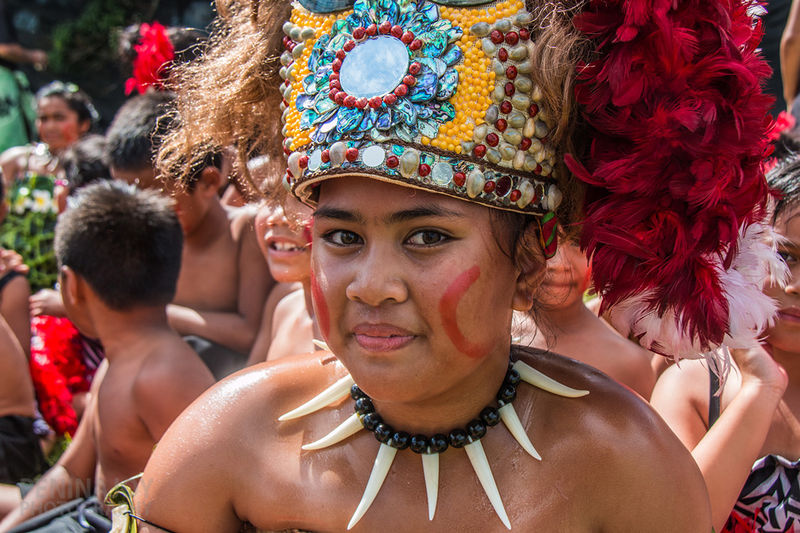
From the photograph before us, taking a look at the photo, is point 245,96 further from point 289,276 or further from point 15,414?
point 15,414

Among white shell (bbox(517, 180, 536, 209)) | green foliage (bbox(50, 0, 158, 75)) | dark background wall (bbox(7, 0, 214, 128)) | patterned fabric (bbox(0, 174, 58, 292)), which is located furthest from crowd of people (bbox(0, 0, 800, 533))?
green foliage (bbox(50, 0, 158, 75))

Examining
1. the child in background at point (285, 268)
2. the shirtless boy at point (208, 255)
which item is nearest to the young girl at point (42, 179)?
the shirtless boy at point (208, 255)

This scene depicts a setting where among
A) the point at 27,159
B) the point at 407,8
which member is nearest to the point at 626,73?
the point at 407,8

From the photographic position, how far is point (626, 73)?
5.13 feet

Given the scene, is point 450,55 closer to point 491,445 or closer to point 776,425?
point 491,445

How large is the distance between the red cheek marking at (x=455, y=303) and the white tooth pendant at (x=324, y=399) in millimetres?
416

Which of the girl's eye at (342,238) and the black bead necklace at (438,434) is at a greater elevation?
the girl's eye at (342,238)

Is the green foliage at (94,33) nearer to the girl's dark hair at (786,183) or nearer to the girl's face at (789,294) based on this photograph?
the girl's dark hair at (786,183)

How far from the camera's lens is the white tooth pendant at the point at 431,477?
178 centimetres

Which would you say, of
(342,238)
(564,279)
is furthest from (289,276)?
(342,238)

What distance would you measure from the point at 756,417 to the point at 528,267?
0.88 m

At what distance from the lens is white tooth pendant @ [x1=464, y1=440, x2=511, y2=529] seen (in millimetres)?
1740

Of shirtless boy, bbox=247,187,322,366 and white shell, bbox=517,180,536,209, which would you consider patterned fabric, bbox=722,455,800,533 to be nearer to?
white shell, bbox=517,180,536,209

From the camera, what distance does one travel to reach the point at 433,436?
1862mm
